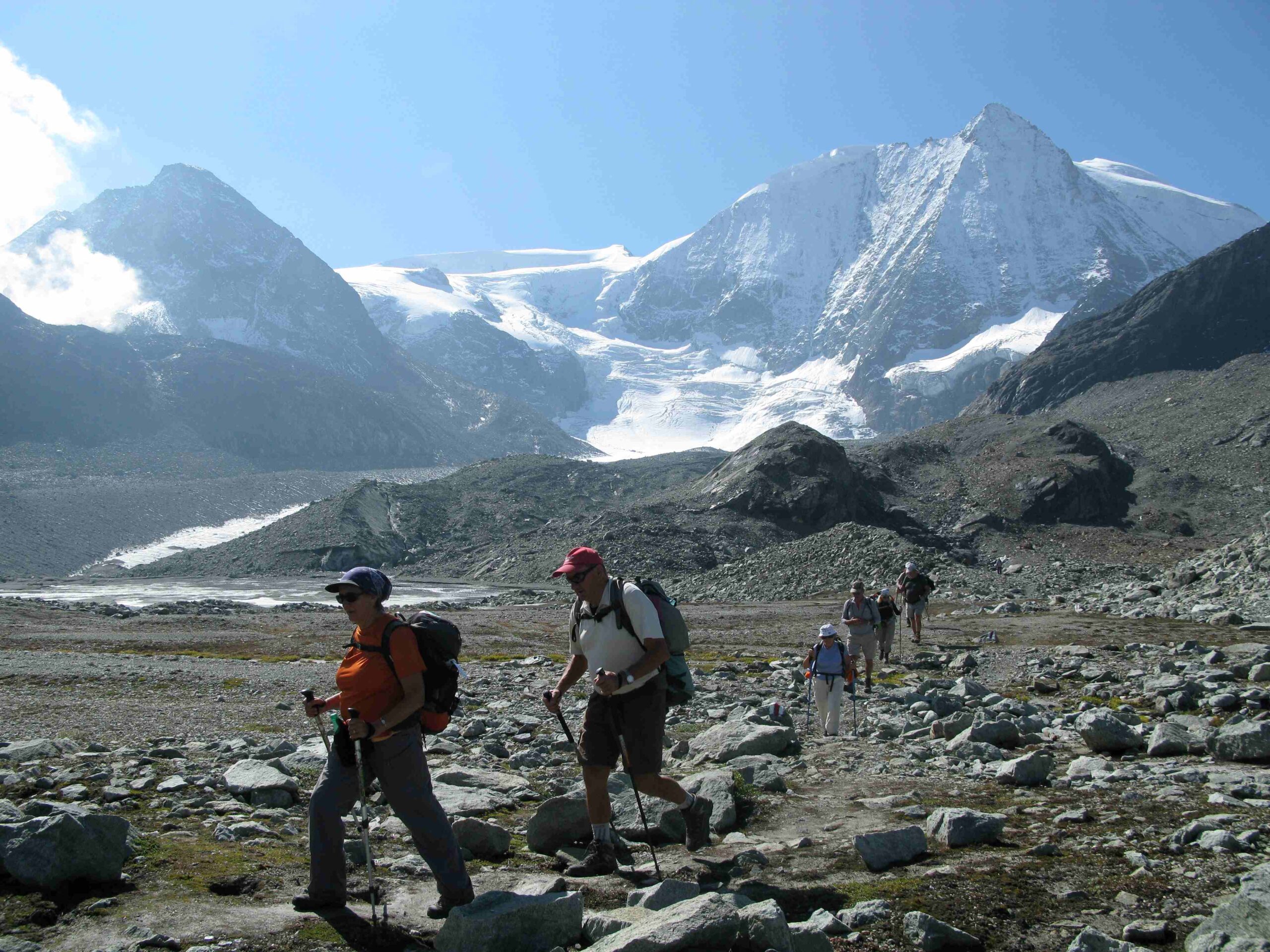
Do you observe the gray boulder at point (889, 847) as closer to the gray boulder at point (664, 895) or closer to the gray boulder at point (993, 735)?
the gray boulder at point (664, 895)

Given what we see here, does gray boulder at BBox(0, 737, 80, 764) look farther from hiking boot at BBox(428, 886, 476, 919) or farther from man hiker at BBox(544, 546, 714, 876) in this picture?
man hiker at BBox(544, 546, 714, 876)

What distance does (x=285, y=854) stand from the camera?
5.79m

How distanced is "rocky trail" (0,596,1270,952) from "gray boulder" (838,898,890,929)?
12 mm

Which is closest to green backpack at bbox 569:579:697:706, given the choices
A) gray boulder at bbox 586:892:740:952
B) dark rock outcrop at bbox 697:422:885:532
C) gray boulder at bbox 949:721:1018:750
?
gray boulder at bbox 586:892:740:952

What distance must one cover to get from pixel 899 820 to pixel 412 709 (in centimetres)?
381

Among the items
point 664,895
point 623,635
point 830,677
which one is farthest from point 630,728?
point 830,677

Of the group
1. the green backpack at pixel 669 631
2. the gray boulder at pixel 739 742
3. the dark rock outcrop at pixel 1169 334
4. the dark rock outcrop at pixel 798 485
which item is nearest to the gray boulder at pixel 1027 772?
the gray boulder at pixel 739 742

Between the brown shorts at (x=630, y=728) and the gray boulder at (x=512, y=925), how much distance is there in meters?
1.22

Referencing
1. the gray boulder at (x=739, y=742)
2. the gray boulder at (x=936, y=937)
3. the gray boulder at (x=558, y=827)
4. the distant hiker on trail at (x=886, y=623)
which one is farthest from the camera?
the distant hiker on trail at (x=886, y=623)

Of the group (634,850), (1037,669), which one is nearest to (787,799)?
(634,850)

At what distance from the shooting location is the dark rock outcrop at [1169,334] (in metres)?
126

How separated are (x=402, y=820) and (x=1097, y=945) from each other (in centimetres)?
338

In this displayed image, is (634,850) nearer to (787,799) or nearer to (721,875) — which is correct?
(721,875)

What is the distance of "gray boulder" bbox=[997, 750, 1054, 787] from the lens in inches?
299
